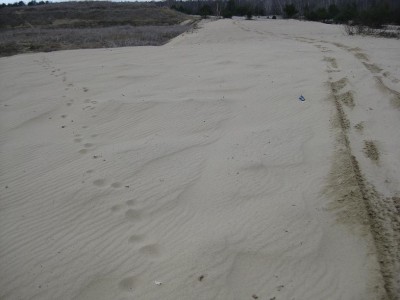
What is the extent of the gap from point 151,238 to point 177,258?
0.32 metres

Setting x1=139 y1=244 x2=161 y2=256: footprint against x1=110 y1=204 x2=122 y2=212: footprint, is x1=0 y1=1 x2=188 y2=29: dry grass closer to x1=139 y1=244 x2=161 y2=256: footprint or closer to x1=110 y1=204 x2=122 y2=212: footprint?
x1=110 y1=204 x2=122 y2=212: footprint

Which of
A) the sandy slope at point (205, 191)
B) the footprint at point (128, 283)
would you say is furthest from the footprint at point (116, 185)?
the footprint at point (128, 283)

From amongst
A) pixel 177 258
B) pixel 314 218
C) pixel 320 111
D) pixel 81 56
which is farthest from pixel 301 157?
pixel 81 56

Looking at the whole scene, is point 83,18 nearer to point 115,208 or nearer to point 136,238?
point 115,208

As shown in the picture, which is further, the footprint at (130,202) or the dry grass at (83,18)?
the dry grass at (83,18)

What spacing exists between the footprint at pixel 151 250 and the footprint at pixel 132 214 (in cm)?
37

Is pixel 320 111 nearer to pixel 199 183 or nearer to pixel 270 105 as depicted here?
pixel 270 105

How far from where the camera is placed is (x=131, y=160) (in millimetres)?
3877

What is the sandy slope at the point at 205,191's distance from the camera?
2320 mm

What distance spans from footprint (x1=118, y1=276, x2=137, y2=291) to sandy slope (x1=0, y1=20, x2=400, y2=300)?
0.01 m

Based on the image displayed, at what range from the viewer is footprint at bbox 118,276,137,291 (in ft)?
7.47

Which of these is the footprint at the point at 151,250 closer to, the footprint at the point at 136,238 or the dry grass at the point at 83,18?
the footprint at the point at 136,238

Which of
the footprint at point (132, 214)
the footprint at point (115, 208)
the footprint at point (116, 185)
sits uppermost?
the footprint at point (116, 185)

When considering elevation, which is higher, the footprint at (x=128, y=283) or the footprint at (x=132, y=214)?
the footprint at (x=132, y=214)
